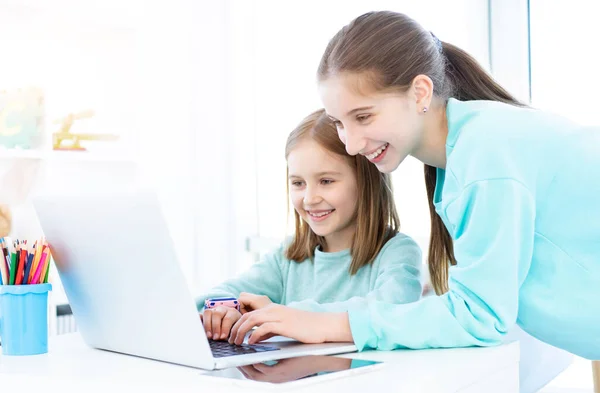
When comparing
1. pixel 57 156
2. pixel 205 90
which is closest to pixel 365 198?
pixel 57 156

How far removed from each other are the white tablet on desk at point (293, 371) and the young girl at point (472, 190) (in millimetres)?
118

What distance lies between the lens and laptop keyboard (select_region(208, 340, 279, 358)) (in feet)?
2.97

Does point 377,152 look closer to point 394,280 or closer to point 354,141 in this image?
point 354,141

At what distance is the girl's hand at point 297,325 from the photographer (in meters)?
0.96

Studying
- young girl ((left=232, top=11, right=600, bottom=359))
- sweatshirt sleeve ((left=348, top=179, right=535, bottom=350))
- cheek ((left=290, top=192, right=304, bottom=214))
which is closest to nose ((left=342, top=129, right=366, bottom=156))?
young girl ((left=232, top=11, right=600, bottom=359))

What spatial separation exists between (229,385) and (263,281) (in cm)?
76

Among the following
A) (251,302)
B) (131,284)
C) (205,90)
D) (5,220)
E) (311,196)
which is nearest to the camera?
(131,284)

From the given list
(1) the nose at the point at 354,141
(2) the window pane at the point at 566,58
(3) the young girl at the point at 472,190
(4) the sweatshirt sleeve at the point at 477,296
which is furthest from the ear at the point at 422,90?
(2) the window pane at the point at 566,58

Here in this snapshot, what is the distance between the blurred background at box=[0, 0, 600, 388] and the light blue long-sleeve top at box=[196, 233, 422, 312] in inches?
35.1

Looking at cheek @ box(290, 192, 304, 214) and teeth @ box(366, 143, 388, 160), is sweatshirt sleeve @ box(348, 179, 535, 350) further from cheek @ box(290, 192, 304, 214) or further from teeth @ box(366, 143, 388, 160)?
cheek @ box(290, 192, 304, 214)

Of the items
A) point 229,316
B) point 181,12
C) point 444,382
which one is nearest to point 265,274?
point 229,316

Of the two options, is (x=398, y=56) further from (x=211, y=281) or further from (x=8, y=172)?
(x=211, y=281)

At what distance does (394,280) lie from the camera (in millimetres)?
1231

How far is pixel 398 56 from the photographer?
1.12 meters
